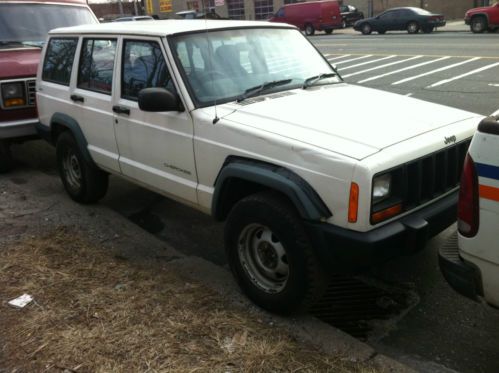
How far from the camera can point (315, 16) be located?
33688 mm

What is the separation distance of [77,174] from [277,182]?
3224mm

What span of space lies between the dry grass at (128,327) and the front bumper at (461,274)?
68cm

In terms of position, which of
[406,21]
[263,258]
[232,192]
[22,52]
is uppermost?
[406,21]

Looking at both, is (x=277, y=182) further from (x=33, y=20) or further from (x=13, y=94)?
(x=33, y=20)

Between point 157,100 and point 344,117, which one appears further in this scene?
point 157,100

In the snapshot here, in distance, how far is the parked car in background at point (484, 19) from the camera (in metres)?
24.2

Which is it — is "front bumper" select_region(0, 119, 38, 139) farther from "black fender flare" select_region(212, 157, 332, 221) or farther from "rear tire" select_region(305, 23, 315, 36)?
"rear tire" select_region(305, 23, 315, 36)

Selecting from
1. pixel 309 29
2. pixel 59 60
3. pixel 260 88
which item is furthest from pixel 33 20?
pixel 309 29

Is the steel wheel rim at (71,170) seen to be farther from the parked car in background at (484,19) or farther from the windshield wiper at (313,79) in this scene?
the parked car in background at (484,19)

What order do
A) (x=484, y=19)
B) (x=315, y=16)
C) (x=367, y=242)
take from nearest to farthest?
1. (x=367, y=242)
2. (x=484, y=19)
3. (x=315, y=16)

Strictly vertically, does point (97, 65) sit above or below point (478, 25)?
below

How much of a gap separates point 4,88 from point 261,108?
14.1ft

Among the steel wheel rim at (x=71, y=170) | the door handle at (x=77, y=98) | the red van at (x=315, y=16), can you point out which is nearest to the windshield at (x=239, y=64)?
the door handle at (x=77, y=98)

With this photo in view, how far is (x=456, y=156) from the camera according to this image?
3430 mm
